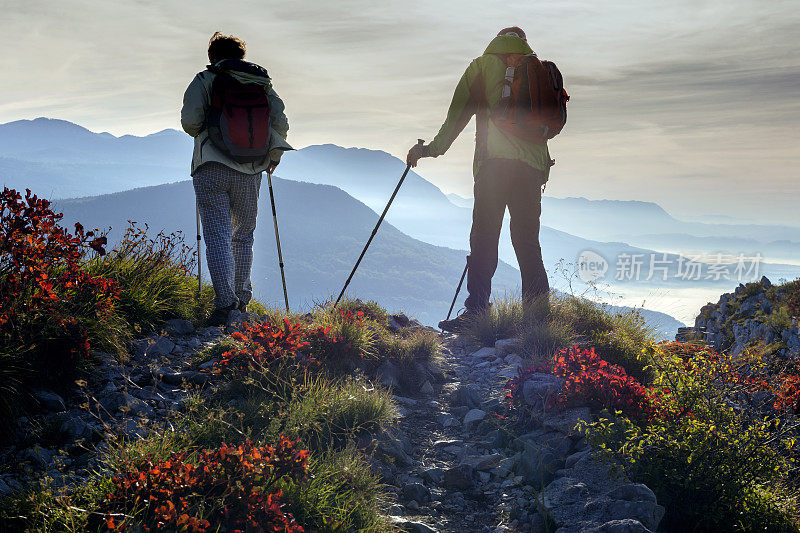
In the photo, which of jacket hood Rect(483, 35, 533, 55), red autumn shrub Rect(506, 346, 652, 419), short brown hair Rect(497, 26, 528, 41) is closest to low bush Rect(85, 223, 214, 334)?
red autumn shrub Rect(506, 346, 652, 419)

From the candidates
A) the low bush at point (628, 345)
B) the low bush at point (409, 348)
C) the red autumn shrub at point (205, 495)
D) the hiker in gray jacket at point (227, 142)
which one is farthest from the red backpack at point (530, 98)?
the red autumn shrub at point (205, 495)

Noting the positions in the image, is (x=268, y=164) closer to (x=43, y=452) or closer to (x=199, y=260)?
(x=199, y=260)

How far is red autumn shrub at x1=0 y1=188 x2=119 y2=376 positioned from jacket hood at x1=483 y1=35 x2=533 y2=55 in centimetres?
566

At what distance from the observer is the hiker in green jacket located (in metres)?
7.39

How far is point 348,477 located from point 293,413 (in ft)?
2.56

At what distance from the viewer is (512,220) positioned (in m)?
7.82

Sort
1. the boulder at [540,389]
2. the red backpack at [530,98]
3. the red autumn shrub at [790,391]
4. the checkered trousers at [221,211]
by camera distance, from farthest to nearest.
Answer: the red backpack at [530,98], the checkered trousers at [221,211], the red autumn shrub at [790,391], the boulder at [540,389]

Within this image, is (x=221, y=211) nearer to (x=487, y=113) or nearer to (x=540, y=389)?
(x=487, y=113)

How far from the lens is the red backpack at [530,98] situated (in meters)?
7.07

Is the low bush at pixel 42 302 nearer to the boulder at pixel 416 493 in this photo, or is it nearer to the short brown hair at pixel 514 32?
the boulder at pixel 416 493

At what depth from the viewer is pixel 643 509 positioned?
130 inches

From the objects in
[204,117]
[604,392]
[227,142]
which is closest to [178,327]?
[227,142]

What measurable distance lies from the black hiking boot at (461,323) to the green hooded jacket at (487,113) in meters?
2.33

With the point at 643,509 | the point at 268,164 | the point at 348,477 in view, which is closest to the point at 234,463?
the point at 348,477
